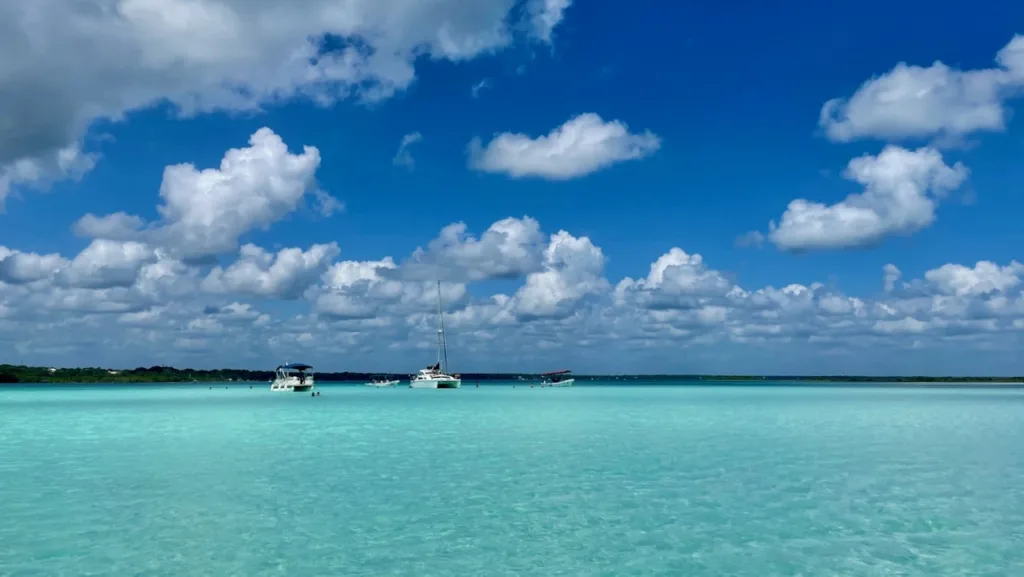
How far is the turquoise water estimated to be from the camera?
1966cm

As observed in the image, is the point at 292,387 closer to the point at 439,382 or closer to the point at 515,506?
the point at 439,382

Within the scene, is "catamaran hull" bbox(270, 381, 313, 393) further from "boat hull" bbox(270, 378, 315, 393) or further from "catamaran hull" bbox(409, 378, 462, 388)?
"catamaran hull" bbox(409, 378, 462, 388)

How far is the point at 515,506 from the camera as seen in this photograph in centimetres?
2678

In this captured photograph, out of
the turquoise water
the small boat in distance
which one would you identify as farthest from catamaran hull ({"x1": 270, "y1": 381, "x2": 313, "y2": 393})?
the turquoise water

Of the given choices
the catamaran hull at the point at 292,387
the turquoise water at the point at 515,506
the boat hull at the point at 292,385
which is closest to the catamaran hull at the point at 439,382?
the catamaran hull at the point at 292,387

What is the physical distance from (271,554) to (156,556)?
290 centimetres

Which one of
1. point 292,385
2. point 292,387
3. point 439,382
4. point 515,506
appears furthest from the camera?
point 439,382

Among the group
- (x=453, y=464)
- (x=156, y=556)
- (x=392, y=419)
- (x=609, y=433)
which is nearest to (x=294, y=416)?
(x=392, y=419)

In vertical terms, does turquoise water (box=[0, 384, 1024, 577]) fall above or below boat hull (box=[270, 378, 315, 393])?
below

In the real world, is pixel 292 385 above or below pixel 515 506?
above

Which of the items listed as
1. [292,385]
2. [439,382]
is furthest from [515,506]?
[439,382]

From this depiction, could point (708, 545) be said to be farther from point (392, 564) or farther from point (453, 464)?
point (453, 464)

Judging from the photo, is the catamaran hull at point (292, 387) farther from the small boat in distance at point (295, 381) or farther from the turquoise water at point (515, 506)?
the turquoise water at point (515, 506)

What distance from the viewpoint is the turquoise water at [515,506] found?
1966cm
